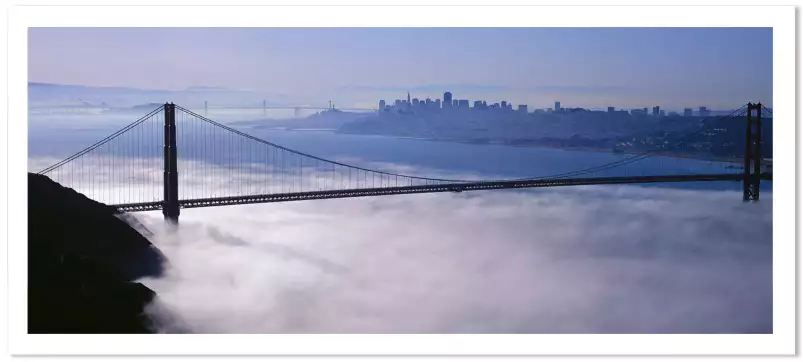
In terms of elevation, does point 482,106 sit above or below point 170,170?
above

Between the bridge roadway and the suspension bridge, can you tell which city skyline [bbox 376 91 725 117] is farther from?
the bridge roadway

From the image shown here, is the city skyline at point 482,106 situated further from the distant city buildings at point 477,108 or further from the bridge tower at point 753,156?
the bridge tower at point 753,156

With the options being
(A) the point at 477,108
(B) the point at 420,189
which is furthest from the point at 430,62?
(B) the point at 420,189

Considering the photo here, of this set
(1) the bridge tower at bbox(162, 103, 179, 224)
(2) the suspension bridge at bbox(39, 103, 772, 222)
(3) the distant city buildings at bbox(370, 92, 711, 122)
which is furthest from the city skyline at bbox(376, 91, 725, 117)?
(1) the bridge tower at bbox(162, 103, 179, 224)

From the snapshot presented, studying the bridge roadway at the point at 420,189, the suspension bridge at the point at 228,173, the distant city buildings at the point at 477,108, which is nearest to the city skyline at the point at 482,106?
the distant city buildings at the point at 477,108

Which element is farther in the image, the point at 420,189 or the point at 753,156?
the point at 420,189

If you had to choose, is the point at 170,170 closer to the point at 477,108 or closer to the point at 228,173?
the point at 228,173
